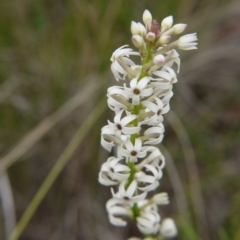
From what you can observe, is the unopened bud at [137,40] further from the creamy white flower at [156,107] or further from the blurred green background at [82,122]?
the blurred green background at [82,122]

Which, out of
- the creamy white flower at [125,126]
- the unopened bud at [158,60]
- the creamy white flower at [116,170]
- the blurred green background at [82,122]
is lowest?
the blurred green background at [82,122]

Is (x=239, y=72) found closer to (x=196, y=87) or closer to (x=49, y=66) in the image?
(x=196, y=87)

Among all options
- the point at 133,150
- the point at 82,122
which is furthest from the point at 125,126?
the point at 82,122

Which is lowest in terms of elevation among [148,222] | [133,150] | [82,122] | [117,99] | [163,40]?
[82,122]

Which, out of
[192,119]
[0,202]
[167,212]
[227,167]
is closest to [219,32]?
[192,119]

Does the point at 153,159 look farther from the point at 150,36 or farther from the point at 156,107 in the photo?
the point at 150,36

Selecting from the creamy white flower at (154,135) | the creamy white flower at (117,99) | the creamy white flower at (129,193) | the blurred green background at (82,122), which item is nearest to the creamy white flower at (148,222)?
the creamy white flower at (129,193)
